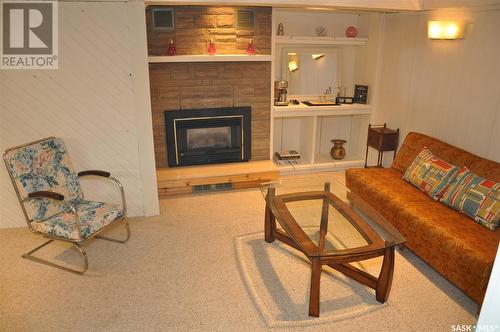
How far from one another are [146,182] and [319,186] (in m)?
1.62

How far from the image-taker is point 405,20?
4242 millimetres

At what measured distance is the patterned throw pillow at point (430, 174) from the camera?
3.20 metres

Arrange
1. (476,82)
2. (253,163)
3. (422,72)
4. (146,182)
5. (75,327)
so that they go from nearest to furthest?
(75,327), (476,82), (146,182), (422,72), (253,163)

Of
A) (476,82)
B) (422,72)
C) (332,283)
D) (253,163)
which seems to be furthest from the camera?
(253,163)

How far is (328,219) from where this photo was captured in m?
3.07

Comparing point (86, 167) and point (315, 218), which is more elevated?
point (86, 167)

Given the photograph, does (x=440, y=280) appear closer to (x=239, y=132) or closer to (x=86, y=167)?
(x=239, y=132)

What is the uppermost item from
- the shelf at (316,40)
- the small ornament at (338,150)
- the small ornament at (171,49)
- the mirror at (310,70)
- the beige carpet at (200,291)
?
the shelf at (316,40)

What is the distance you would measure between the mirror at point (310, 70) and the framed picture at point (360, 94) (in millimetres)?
281

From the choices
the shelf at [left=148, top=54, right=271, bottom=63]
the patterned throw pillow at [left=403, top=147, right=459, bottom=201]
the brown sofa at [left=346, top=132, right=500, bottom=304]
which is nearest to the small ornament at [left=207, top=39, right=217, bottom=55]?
the shelf at [left=148, top=54, right=271, bottom=63]

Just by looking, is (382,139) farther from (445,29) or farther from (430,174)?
(445,29)

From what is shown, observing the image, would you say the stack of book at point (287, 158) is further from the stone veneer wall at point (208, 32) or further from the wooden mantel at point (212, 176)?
the stone veneer wall at point (208, 32)

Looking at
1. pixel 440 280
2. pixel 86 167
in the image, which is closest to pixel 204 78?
pixel 86 167

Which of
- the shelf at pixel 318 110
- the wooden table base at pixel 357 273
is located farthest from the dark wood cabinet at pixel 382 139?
the wooden table base at pixel 357 273
